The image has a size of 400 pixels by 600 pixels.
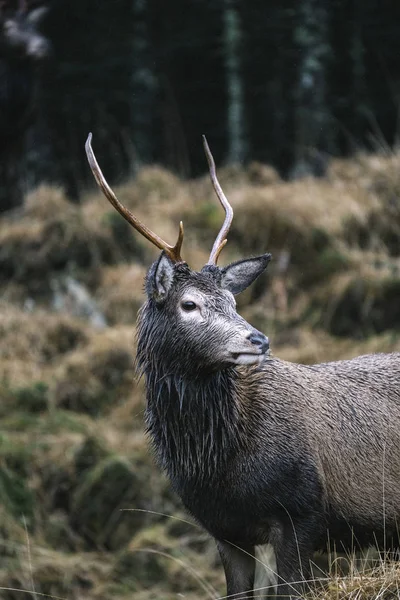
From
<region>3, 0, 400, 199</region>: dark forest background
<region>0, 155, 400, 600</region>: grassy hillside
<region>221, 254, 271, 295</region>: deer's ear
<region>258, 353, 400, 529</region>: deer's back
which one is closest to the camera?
<region>258, 353, 400, 529</region>: deer's back

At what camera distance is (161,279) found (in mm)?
5176

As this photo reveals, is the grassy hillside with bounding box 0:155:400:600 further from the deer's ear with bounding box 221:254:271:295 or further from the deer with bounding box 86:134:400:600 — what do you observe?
the deer's ear with bounding box 221:254:271:295

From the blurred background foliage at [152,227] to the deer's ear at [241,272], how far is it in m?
1.29

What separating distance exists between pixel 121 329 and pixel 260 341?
6466 millimetres

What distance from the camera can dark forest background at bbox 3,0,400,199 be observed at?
676 inches

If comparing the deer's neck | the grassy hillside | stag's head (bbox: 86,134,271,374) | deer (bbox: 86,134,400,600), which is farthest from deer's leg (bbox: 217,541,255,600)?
the grassy hillside

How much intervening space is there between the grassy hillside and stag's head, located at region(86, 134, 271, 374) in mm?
2840

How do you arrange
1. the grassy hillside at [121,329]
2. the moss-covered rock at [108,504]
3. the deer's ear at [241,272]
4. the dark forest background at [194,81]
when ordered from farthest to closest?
the dark forest background at [194,81] → the moss-covered rock at [108,504] → the grassy hillside at [121,329] → the deer's ear at [241,272]

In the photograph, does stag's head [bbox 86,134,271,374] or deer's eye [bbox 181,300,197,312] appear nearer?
stag's head [bbox 86,134,271,374]

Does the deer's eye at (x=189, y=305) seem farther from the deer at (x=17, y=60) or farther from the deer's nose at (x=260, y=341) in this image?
the deer at (x=17, y=60)

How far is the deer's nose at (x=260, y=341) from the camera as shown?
471 cm

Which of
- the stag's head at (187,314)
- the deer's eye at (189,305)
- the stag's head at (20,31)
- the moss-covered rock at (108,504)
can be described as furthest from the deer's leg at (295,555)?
the moss-covered rock at (108,504)

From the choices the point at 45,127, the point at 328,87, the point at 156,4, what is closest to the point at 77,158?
the point at 45,127

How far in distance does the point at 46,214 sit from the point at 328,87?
22.0ft
